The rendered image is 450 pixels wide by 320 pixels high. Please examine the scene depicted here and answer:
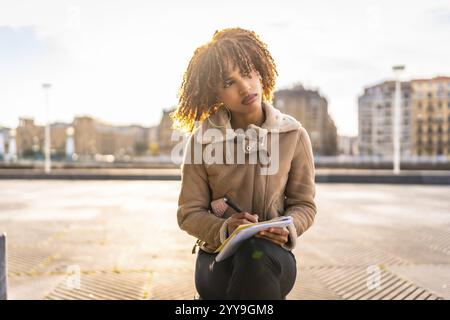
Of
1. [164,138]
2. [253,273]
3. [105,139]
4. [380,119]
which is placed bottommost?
[253,273]

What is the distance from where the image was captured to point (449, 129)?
254 ft

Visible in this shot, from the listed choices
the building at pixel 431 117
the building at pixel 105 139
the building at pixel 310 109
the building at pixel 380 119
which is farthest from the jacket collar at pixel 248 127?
the building at pixel 105 139

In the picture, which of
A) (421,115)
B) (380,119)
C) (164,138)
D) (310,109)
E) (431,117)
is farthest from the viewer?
(380,119)

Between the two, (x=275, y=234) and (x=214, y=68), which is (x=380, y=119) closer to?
(x=214, y=68)

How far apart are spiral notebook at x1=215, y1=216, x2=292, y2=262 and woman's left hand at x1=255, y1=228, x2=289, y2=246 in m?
0.02

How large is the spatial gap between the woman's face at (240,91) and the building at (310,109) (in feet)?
216

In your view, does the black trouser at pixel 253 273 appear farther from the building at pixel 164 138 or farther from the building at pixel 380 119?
the building at pixel 380 119

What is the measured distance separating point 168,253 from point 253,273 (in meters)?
3.65

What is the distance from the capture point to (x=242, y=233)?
56.7 inches

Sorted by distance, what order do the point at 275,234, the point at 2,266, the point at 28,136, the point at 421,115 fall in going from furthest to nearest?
1. the point at 28,136
2. the point at 421,115
3. the point at 2,266
4. the point at 275,234

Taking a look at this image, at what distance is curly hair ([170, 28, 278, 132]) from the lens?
1.77 metres

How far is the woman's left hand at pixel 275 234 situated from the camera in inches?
59.7

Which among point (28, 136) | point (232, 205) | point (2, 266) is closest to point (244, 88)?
point (232, 205)

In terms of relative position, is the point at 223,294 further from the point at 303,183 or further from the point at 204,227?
the point at 303,183
